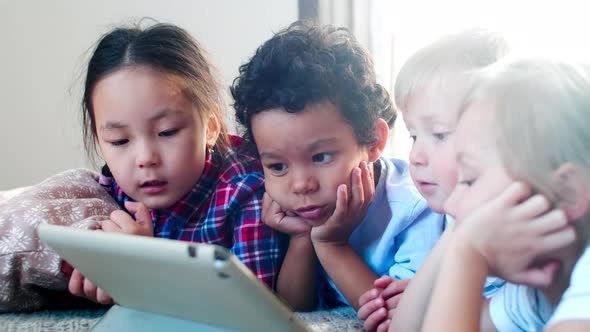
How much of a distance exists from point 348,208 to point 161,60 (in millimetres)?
444

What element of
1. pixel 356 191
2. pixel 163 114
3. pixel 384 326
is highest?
pixel 163 114

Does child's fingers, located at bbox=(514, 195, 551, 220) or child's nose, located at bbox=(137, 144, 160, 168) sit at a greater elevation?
child's fingers, located at bbox=(514, 195, 551, 220)

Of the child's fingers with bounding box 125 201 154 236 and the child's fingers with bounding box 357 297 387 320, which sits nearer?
the child's fingers with bounding box 357 297 387 320

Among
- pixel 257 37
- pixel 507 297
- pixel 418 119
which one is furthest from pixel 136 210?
pixel 257 37

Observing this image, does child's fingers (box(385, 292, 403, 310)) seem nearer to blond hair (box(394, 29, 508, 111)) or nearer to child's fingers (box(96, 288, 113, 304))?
blond hair (box(394, 29, 508, 111))

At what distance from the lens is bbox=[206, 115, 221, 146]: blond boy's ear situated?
1.18 m

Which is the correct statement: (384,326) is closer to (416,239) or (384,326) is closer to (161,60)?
(416,239)

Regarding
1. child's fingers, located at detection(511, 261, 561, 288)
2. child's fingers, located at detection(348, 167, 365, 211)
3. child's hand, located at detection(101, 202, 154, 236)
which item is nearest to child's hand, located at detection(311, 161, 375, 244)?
child's fingers, located at detection(348, 167, 365, 211)

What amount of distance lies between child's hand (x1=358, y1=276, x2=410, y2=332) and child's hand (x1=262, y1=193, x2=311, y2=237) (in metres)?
0.19

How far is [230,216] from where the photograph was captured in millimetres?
1130

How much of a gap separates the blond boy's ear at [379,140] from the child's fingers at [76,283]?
49 cm

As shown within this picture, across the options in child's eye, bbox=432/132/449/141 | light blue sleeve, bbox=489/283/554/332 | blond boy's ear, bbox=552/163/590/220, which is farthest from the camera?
child's eye, bbox=432/132/449/141

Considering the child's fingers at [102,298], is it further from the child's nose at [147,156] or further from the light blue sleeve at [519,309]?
the light blue sleeve at [519,309]

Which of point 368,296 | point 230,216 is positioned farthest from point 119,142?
point 368,296
